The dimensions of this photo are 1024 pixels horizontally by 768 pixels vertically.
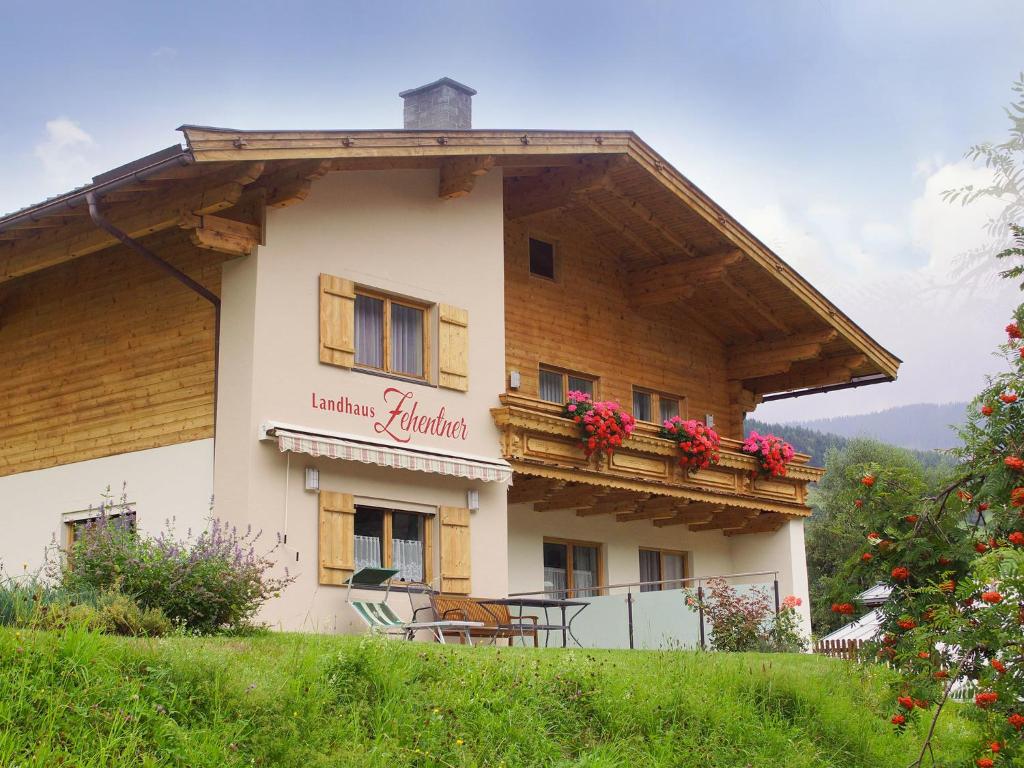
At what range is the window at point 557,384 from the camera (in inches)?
789

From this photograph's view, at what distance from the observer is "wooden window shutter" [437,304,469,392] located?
16828 millimetres

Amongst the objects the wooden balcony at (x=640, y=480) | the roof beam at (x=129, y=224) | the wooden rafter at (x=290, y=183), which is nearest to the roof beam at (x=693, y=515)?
the wooden balcony at (x=640, y=480)

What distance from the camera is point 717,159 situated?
12575 cm

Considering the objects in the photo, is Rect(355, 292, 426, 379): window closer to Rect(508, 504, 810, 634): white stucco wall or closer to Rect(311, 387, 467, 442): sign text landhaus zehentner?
Rect(311, 387, 467, 442): sign text landhaus zehentner

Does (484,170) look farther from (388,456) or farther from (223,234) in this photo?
(388,456)

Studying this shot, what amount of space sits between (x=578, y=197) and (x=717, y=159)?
10901 cm

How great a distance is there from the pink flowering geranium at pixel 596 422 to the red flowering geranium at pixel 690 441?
1.58m

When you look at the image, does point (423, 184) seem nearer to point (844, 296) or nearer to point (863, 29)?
point (863, 29)

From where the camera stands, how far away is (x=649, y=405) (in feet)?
72.2

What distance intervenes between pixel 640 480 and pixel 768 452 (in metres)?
3.37

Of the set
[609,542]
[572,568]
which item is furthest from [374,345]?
[609,542]

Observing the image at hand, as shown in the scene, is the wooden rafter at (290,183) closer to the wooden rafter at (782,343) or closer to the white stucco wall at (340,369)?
the white stucco wall at (340,369)

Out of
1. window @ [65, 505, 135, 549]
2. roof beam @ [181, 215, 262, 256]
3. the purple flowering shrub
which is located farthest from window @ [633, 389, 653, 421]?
the purple flowering shrub

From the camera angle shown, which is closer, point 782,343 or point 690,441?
point 690,441
